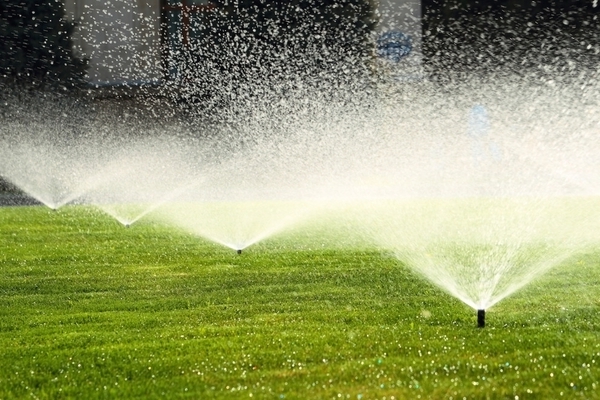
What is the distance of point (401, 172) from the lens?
1873 centimetres

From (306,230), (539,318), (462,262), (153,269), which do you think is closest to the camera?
(539,318)

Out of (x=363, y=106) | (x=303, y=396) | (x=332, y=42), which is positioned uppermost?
(x=332, y=42)

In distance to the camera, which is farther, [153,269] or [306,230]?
[306,230]

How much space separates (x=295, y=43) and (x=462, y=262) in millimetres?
13408

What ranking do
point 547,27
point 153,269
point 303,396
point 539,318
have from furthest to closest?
point 547,27 → point 153,269 → point 539,318 → point 303,396

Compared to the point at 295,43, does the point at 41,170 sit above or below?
below

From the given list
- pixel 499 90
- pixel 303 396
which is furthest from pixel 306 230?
pixel 499 90

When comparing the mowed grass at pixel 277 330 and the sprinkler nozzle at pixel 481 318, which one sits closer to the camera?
the mowed grass at pixel 277 330

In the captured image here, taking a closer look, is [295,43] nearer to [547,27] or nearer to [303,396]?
[547,27]

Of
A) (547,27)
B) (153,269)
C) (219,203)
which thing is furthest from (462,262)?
(547,27)

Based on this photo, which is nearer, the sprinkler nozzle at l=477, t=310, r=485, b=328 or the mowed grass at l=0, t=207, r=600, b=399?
the mowed grass at l=0, t=207, r=600, b=399

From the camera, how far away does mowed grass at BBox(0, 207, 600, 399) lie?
4.61 m

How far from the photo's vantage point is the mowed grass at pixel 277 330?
4.61 m

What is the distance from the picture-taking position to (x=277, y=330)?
19.2 feet
